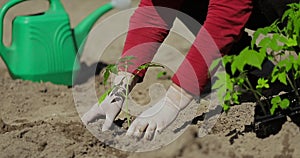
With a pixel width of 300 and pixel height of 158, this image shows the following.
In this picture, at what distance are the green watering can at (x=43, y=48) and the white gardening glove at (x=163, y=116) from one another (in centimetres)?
129

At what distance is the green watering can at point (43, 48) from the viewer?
132 inches

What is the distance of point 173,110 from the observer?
2.17 m

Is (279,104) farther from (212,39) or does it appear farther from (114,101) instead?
(114,101)

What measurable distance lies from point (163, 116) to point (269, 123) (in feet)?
1.11

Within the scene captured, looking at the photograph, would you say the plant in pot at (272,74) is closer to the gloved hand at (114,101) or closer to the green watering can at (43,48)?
the gloved hand at (114,101)

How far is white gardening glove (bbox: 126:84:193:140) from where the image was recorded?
215cm

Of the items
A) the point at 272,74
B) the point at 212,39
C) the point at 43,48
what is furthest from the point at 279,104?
the point at 43,48

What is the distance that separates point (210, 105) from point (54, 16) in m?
1.23

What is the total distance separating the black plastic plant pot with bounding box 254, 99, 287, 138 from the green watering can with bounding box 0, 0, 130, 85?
4.75 ft

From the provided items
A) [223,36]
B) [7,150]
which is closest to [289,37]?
[223,36]

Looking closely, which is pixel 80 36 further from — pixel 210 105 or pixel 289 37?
pixel 289 37

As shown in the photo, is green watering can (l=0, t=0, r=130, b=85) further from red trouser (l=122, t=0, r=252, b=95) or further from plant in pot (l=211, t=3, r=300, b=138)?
plant in pot (l=211, t=3, r=300, b=138)

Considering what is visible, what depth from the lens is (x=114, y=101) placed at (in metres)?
2.28

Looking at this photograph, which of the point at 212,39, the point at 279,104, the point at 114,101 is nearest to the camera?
the point at 279,104
